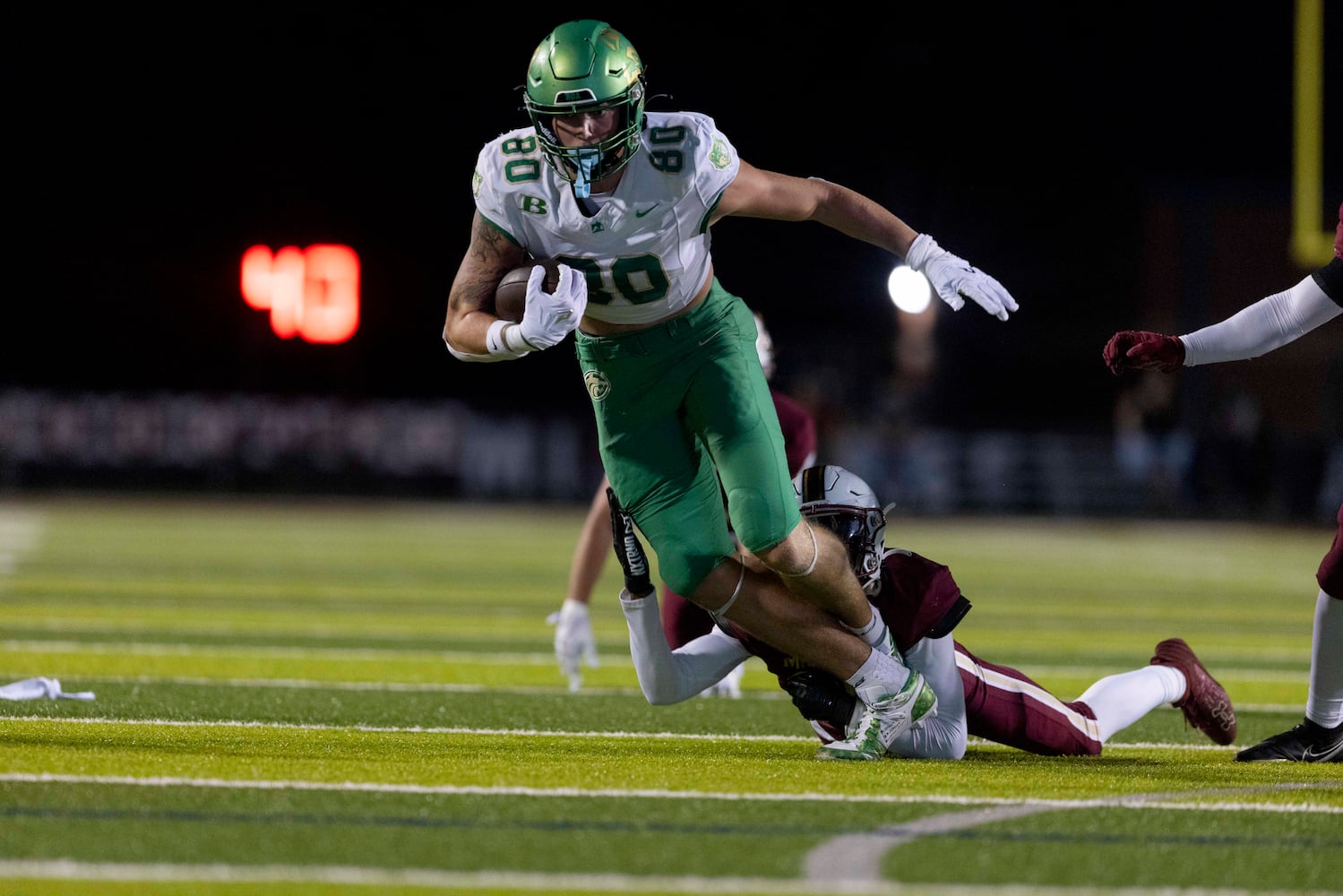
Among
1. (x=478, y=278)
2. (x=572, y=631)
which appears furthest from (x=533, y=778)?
(x=572, y=631)

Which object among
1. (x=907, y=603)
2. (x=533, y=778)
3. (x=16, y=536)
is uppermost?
(x=907, y=603)

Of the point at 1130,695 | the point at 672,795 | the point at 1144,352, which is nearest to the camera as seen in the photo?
the point at 672,795

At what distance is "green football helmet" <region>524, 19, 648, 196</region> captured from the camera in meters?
3.48

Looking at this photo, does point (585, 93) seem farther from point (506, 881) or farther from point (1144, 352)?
point (506, 881)

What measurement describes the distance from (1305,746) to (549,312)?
6.34ft

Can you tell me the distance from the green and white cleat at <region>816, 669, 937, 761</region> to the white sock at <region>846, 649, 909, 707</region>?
0.03 feet

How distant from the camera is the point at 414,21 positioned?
21.8m

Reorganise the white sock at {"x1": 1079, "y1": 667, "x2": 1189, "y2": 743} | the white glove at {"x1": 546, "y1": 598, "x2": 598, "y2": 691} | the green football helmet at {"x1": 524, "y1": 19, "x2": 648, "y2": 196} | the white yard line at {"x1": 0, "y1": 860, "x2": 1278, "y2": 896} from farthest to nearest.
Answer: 1. the white glove at {"x1": 546, "y1": 598, "x2": 598, "y2": 691}
2. the white sock at {"x1": 1079, "y1": 667, "x2": 1189, "y2": 743}
3. the green football helmet at {"x1": 524, "y1": 19, "x2": 648, "y2": 196}
4. the white yard line at {"x1": 0, "y1": 860, "x2": 1278, "y2": 896}

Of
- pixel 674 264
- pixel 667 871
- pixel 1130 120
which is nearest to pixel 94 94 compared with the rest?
pixel 1130 120

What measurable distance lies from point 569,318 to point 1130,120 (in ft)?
69.5

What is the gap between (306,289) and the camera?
22.5 meters

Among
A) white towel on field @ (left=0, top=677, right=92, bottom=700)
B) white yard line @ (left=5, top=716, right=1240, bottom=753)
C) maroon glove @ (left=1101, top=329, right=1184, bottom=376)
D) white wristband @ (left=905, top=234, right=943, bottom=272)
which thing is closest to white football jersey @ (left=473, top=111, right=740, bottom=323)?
white wristband @ (left=905, top=234, right=943, bottom=272)

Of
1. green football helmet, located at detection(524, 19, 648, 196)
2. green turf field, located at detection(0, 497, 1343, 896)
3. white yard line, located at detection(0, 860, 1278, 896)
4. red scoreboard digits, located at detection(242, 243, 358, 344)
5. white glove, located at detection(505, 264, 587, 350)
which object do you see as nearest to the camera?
white yard line, located at detection(0, 860, 1278, 896)

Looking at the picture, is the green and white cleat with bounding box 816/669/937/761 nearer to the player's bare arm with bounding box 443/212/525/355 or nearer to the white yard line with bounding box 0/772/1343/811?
the white yard line with bounding box 0/772/1343/811
